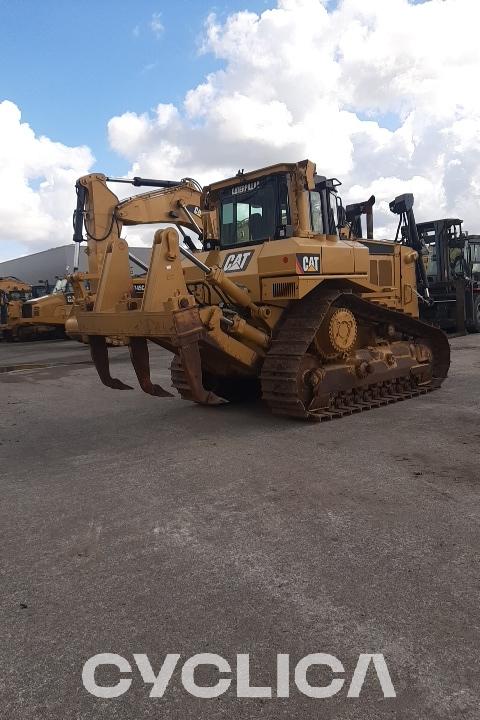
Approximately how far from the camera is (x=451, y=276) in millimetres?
17672

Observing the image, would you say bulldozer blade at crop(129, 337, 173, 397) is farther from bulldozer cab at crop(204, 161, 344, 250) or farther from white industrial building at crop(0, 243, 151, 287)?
white industrial building at crop(0, 243, 151, 287)

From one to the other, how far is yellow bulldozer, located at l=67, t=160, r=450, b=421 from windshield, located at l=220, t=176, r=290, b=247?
0.06ft

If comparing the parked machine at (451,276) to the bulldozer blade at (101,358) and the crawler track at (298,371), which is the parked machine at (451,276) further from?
the bulldozer blade at (101,358)

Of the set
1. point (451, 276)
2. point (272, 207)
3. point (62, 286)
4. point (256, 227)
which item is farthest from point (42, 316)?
point (272, 207)

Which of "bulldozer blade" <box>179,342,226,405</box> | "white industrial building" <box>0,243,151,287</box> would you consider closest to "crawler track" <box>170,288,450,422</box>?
"bulldozer blade" <box>179,342,226,405</box>

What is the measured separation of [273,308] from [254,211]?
1.45 m

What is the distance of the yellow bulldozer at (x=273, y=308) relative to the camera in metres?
6.09

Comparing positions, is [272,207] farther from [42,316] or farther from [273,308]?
[42,316]

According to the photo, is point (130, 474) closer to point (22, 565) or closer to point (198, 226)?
point (22, 565)

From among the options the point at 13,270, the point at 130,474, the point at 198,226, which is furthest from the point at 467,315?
the point at 13,270

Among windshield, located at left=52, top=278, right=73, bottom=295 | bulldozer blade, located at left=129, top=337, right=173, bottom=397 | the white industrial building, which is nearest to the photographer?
bulldozer blade, located at left=129, top=337, right=173, bottom=397

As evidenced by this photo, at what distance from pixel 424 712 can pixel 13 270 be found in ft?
199

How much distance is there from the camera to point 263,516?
400 cm

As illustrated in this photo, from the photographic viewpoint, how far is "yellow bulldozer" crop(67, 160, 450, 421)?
20.0ft
